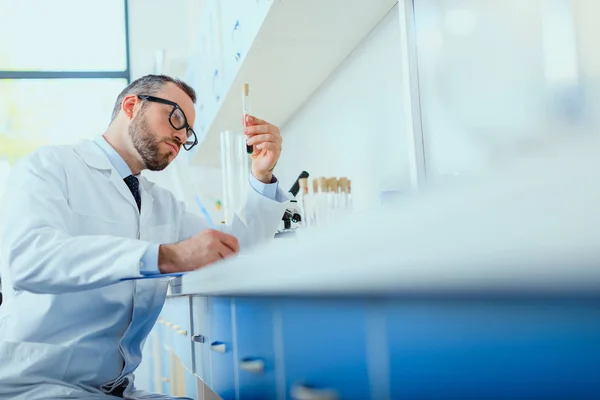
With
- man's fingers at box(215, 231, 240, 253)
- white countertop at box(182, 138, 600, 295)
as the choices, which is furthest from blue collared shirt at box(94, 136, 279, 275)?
white countertop at box(182, 138, 600, 295)

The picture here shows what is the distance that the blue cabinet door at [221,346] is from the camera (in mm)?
1248

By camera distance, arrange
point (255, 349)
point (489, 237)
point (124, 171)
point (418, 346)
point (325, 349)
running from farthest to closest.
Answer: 1. point (124, 171)
2. point (255, 349)
3. point (325, 349)
4. point (418, 346)
5. point (489, 237)

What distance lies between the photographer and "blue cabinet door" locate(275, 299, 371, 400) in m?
0.63

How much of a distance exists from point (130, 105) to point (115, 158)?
190mm

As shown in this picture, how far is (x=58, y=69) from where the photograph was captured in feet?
16.0

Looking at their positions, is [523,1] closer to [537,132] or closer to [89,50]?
[537,132]

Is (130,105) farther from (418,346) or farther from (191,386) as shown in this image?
(418,346)

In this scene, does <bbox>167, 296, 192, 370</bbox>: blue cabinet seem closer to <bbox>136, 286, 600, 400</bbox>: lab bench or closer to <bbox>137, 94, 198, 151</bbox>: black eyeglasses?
Answer: <bbox>137, 94, 198, 151</bbox>: black eyeglasses

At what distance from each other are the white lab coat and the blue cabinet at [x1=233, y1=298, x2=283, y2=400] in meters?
0.25

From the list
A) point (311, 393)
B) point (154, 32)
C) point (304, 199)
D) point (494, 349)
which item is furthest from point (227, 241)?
point (154, 32)

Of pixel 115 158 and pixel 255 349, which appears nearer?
pixel 255 349

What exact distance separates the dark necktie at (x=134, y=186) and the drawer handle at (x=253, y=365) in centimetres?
90

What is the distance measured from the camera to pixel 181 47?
191 inches

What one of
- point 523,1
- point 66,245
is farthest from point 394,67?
point 66,245
